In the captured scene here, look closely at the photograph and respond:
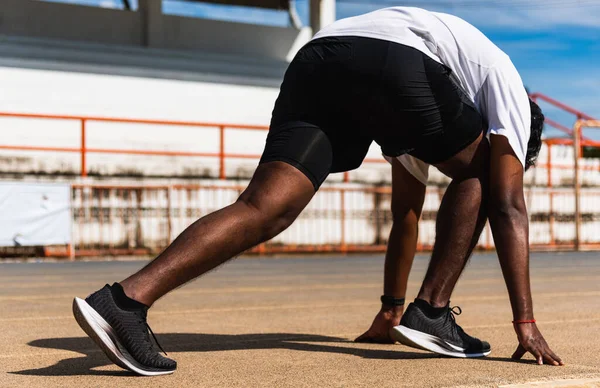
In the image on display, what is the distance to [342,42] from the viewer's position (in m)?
3.96

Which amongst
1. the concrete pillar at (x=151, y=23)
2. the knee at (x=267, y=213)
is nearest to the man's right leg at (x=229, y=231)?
the knee at (x=267, y=213)

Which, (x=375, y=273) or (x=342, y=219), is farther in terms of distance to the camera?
(x=342, y=219)

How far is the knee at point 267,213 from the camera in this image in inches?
149

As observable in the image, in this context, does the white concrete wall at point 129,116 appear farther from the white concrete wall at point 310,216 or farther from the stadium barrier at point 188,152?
the white concrete wall at point 310,216

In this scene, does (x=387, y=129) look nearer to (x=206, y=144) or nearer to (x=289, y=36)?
(x=206, y=144)

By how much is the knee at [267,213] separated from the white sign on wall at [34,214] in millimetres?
12682

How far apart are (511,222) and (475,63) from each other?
643 mm

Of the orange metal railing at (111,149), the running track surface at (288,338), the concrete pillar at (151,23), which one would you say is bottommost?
the running track surface at (288,338)

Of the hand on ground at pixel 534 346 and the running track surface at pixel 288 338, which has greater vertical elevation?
the hand on ground at pixel 534 346

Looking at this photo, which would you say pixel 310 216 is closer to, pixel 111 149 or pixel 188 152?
pixel 188 152

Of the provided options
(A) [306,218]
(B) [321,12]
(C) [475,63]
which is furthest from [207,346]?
(B) [321,12]

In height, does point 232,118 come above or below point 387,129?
above

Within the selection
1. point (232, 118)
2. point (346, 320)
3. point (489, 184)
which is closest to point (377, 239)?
point (232, 118)

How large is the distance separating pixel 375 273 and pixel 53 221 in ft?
21.4
